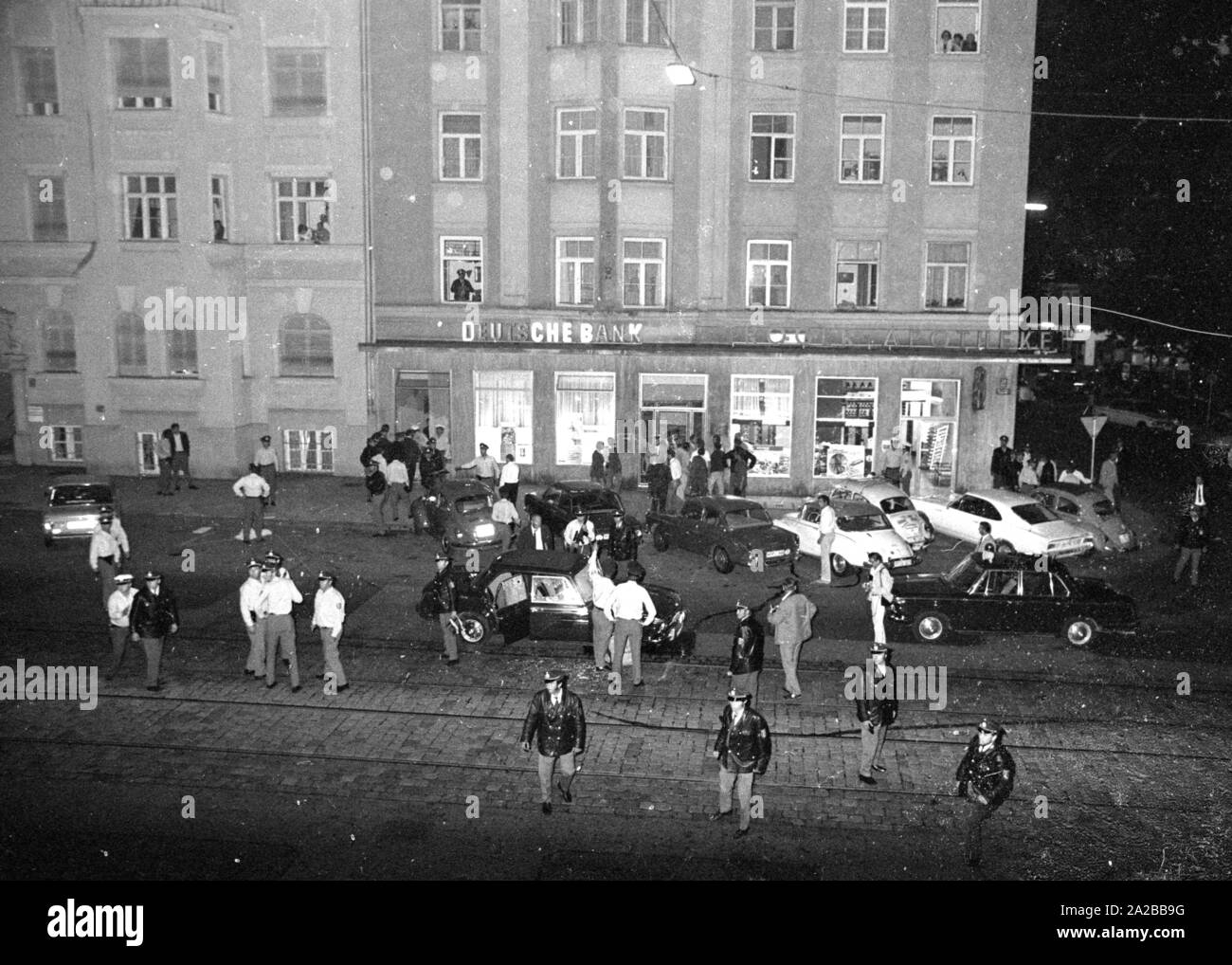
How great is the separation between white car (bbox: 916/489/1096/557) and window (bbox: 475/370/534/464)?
40.2 feet

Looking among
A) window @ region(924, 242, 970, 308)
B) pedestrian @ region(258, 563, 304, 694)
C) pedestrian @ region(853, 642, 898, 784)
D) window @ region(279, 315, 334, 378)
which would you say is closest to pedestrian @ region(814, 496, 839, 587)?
pedestrian @ region(853, 642, 898, 784)

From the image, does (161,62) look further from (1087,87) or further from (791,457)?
(1087,87)

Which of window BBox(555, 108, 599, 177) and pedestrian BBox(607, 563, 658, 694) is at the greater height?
window BBox(555, 108, 599, 177)

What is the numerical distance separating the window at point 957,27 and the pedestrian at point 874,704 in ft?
75.3

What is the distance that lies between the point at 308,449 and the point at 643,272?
35.7ft

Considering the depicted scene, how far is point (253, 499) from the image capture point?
22328mm

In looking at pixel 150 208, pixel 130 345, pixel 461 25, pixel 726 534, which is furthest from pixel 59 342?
pixel 726 534

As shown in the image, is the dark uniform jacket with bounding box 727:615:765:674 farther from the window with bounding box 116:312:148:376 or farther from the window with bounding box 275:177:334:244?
the window with bounding box 116:312:148:376

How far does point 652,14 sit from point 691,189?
15.3ft

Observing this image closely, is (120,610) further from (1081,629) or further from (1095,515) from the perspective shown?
(1095,515)

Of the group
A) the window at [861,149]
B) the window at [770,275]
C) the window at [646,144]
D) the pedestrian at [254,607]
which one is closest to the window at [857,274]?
the window at [770,275]

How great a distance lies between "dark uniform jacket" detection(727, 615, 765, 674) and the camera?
1325 centimetres

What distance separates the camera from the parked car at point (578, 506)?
22.5m

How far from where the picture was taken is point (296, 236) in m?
31.3
